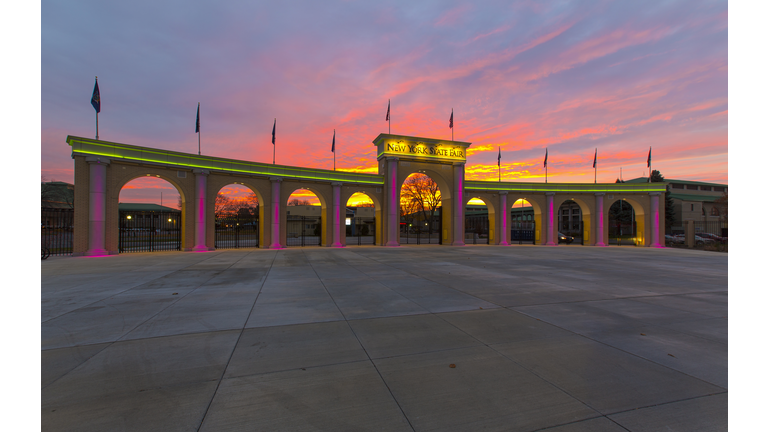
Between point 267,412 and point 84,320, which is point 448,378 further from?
point 84,320

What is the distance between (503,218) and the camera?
32.0 metres

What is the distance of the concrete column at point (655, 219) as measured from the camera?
106 feet

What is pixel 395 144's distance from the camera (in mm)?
28188

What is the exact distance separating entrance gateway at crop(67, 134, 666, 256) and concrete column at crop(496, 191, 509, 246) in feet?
0.32

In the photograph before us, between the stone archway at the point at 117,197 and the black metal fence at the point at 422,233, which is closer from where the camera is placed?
the stone archway at the point at 117,197

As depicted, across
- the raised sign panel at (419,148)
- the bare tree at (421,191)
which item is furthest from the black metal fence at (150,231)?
the bare tree at (421,191)

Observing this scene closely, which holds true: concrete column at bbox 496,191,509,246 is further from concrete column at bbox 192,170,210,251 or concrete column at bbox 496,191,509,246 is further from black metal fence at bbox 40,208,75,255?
black metal fence at bbox 40,208,75,255

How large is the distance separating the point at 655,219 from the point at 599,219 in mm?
5850

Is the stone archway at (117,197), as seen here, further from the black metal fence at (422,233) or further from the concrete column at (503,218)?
the concrete column at (503,218)

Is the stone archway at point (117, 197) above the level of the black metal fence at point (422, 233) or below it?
above

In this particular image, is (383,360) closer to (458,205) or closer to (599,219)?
(458,205)

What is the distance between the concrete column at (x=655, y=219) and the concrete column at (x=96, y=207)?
47.6 metres

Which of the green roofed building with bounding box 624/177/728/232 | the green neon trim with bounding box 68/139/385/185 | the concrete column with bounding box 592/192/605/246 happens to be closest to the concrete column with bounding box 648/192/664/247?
the concrete column with bounding box 592/192/605/246

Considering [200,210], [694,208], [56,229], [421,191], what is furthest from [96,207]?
[694,208]
